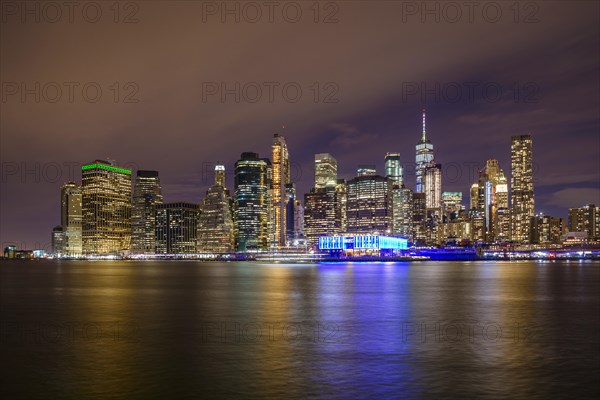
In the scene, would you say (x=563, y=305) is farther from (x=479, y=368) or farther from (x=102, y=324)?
(x=102, y=324)

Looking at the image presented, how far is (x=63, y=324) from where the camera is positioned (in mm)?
53031

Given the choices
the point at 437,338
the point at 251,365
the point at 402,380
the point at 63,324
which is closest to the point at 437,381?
the point at 402,380

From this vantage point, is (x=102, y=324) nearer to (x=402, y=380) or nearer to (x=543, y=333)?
(x=402, y=380)

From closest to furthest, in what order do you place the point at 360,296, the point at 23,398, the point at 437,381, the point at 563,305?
the point at 23,398 < the point at 437,381 < the point at 563,305 < the point at 360,296

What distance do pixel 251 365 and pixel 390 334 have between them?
15966 mm

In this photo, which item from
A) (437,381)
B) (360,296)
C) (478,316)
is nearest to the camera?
(437,381)

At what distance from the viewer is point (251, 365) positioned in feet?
111

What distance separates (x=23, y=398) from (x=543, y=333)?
126 ft

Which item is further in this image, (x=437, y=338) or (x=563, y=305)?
(x=563, y=305)

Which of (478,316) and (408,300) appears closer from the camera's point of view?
(478,316)

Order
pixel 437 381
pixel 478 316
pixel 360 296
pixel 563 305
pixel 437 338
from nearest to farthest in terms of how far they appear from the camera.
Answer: pixel 437 381
pixel 437 338
pixel 478 316
pixel 563 305
pixel 360 296

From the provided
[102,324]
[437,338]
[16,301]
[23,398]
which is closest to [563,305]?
[437,338]

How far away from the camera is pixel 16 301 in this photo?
257 feet

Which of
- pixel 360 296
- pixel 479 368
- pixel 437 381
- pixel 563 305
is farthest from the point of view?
pixel 360 296
